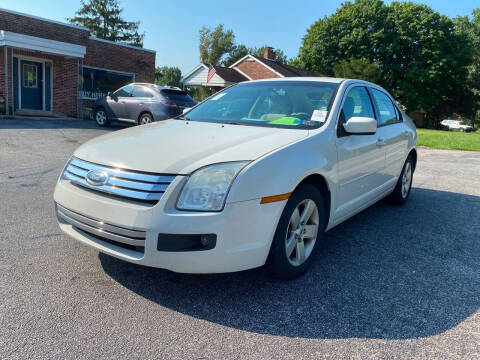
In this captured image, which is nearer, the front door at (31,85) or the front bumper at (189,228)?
the front bumper at (189,228)

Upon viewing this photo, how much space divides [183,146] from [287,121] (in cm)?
108

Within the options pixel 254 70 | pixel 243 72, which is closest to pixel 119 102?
pixel 254 70

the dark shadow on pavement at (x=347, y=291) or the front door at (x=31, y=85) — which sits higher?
the front door at (x=31, y=85)

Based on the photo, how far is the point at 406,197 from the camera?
5.76 m

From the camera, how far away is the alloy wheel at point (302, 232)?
119 inches

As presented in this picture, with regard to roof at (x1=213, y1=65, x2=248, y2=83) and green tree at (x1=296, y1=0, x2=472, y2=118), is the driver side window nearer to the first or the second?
roof at (x1=213, y1=65, x2=248, y2=83)

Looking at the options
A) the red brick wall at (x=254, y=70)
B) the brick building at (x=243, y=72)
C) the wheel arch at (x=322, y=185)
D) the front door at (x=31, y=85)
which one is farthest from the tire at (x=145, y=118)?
the red brick wall at (x=254, y=70)

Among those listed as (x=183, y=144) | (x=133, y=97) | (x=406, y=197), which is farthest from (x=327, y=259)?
(x=133, y=97)

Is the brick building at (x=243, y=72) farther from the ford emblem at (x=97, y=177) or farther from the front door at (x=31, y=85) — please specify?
the ford emblem at (x=97, y=177)

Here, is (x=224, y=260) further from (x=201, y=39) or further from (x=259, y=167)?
(x=201, y=39)

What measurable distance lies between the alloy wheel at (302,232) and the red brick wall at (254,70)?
2874 centimetres

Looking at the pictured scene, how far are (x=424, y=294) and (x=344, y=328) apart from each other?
0.87 m

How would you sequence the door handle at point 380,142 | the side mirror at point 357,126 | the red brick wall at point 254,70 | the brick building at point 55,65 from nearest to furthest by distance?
the side mirror at point 357,126
the door handle at point 380,142
the brick building at point 55,65
the red brick wall at point 254,70

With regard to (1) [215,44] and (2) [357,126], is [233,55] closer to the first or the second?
(1) [215,44]
